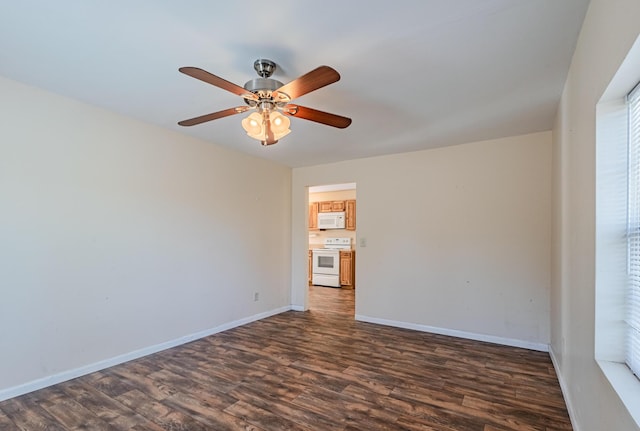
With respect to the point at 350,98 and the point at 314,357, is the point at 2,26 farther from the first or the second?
the point at 314,357

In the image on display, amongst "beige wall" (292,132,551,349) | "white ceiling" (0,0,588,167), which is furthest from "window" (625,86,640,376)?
"beige wall" (292,132,551,349)

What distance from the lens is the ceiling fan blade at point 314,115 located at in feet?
6.99

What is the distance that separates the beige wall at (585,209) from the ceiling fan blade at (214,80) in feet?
5.60

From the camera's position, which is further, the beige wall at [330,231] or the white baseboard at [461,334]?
the beige wall at [330,231]

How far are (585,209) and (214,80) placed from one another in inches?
83.3

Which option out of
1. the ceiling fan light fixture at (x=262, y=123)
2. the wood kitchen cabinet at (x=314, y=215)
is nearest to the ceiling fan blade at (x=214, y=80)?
the ceiling fan light fixture at (x=262, y=123)

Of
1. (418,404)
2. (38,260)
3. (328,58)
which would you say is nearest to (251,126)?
(328,58)

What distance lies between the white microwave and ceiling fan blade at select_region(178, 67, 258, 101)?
225 inches

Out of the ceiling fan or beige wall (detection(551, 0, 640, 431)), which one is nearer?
beige wall (detection(551, 0, 640, 431))

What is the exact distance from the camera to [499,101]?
2.71 meters

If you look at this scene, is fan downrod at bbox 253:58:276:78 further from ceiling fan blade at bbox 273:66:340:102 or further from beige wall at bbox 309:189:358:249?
beige wall at bbox 309:189:358:249

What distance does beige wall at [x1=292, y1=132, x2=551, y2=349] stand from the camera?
11.7ft

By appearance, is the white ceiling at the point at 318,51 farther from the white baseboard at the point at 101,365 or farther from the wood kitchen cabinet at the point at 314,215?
the wood kitchen cabinet at the point at 314,215

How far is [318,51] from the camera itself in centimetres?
197
